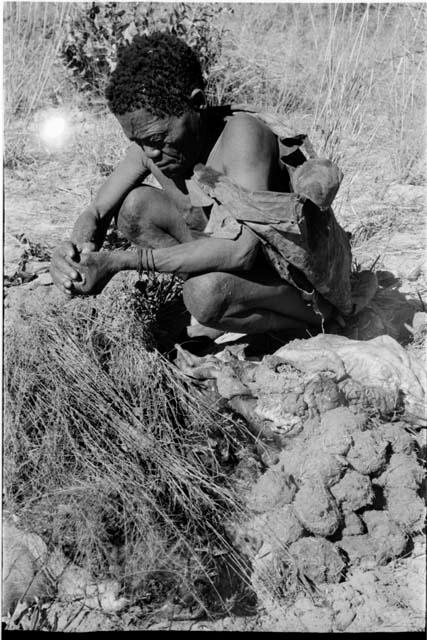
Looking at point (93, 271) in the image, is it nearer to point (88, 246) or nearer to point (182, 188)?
point (88, 246)

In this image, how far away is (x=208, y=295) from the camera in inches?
98.3

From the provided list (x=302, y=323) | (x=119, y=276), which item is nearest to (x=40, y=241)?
(x=119, y=276)

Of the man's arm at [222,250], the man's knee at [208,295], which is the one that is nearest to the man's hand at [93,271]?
the man's arm at [222,250]

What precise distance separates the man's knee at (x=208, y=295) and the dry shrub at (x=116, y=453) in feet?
0.68

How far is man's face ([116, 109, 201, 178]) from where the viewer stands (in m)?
2.33

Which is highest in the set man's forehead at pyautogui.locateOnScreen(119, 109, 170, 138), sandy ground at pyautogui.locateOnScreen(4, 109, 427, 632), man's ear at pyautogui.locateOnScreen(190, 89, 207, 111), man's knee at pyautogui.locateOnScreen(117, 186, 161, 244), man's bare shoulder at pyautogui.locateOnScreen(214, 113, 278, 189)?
man's ear at pyautogui.locateOnScreen(190, 89, 207, 111)

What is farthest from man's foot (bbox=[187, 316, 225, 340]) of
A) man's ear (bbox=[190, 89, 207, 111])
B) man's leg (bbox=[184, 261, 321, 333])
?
man's ear (bbox=[190, 89, 207, 111])

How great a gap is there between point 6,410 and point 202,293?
2.27 ft

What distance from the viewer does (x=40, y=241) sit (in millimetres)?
3729

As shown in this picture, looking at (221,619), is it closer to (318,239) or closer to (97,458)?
(97,458)

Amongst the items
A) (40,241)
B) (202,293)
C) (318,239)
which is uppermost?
(318,239)

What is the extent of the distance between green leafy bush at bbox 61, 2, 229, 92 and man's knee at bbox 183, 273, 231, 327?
2.54 meters

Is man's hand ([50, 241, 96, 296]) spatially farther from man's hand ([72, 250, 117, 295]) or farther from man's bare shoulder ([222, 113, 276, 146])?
man's bare shoulder ([222, 113, 276, 146])

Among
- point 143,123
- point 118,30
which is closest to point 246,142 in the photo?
point 143,123
